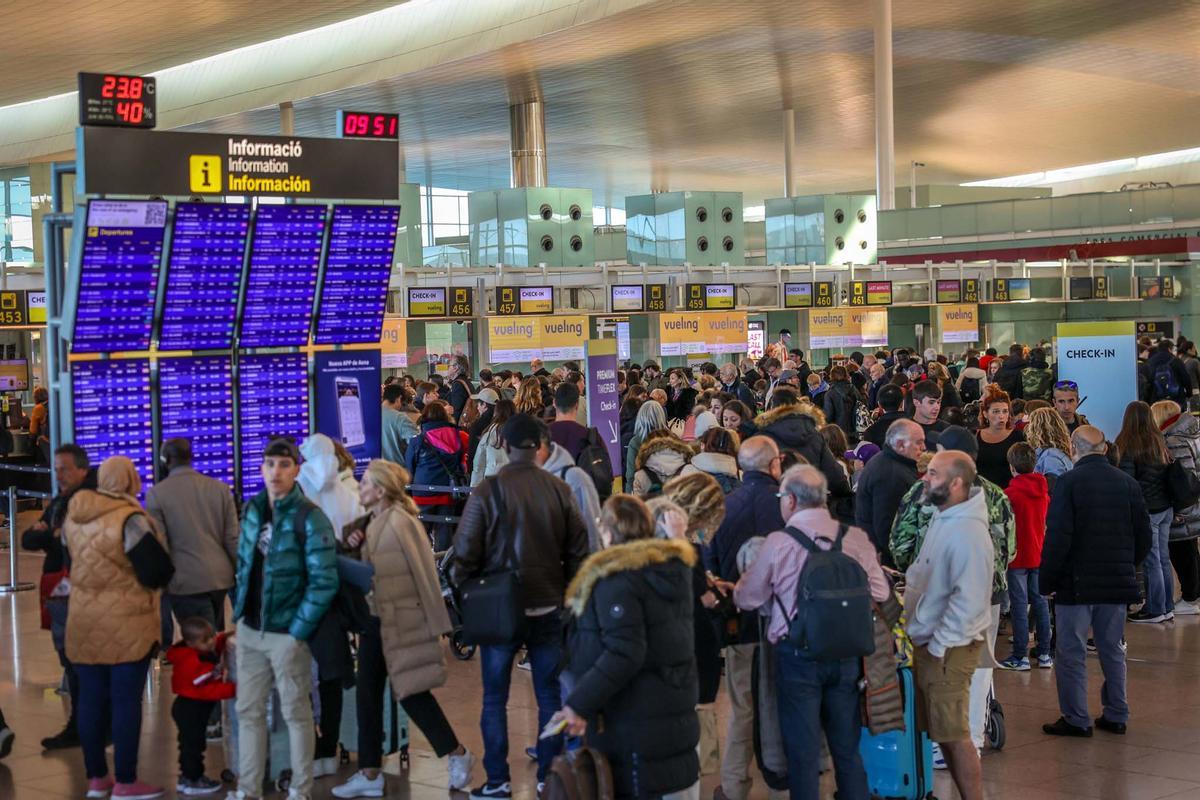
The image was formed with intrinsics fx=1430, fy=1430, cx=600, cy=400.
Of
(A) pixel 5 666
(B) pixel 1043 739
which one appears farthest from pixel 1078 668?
(A) pixel 5 666

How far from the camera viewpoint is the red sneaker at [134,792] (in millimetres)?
6898

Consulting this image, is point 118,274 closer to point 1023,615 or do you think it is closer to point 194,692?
point 194,692

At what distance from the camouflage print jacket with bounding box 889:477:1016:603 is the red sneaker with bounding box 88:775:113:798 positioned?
4122 mm

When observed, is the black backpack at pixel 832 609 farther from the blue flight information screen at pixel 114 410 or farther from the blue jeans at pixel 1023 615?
the blue flight information screen at pixel 114 410

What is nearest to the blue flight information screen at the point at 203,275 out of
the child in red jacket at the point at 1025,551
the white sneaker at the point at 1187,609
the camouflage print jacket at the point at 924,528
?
the camouflage print jacket at the point at 924,528

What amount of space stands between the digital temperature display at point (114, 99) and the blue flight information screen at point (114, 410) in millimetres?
1374

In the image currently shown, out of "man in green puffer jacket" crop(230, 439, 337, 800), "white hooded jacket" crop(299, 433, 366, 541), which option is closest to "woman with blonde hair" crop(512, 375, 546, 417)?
"white hooded jacket" crop(299, 433, 366, 541)

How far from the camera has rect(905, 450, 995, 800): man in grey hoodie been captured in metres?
6.42

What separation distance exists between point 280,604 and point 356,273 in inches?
131

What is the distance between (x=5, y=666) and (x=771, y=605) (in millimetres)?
6476

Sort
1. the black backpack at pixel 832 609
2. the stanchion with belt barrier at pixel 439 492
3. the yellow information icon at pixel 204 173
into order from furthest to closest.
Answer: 1. the stanchion with belt barrier at pixel 439 492
2. the yellow information icon at pixel 204 173
3. the black backpack at pixel 832 609

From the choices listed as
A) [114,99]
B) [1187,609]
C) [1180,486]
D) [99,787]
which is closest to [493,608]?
[99,787]

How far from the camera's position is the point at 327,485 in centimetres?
750

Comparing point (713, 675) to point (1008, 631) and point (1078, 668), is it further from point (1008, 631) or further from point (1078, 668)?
point (1008, 631)
